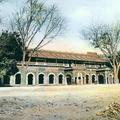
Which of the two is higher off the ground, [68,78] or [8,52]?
[8,52]

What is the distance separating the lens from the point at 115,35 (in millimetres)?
60062

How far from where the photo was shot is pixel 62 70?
6912 centimetres

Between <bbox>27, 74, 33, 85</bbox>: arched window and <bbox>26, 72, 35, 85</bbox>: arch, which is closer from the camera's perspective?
<bbox>26, 72, 35, 85</bbox>: arch

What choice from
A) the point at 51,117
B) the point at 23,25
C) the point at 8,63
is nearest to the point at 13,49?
the point at 8,63

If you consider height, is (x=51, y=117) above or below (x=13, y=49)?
below

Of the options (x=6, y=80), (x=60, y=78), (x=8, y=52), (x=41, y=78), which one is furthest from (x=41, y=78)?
(x=8, y=52)

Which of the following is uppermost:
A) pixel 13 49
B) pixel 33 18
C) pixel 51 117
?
pixel 33 18

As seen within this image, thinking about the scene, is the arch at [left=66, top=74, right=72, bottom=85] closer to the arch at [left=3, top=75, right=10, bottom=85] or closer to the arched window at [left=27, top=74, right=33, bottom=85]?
the arched window at [left=27, top=74, right=33, bottom=85]

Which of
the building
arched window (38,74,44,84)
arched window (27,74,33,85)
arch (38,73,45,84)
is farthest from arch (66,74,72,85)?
arched window (27,74,33,85)

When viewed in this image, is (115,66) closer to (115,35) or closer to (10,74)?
(115,35)

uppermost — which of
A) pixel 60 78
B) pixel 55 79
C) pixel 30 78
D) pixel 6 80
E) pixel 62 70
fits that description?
pixel 62 70

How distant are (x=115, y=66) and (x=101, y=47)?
4339 millimetres

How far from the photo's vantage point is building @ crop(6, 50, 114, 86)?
63.4 metres

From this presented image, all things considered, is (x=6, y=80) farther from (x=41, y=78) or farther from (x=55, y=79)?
(x=55, y=79)
